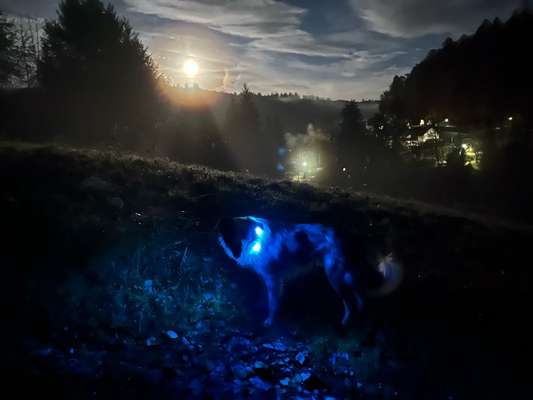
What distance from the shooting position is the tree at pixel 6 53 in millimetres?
29672

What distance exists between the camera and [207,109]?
163ft

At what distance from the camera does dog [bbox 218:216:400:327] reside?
839cm

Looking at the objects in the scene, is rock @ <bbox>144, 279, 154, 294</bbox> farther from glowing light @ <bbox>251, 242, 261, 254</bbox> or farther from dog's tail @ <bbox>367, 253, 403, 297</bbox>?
dog's tail @ <bbox>367, 253, 403, 297</bbox>

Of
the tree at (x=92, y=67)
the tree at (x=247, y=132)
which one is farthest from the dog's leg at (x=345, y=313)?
the tree at (x=247, y=132)

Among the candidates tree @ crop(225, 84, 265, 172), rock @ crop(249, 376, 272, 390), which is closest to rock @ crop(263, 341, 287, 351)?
rock @ crop(249, 376, 272, 390)

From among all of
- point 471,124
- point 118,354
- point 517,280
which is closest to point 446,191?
point 471,124

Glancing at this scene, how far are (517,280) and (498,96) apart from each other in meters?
28.4

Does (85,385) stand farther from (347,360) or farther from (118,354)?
(347,360)

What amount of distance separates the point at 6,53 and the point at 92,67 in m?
15.0

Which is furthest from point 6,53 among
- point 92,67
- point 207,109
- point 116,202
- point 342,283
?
point 342,283

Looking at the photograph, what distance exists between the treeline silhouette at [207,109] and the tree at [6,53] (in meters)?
0.11

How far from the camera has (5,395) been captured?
16.4 ft

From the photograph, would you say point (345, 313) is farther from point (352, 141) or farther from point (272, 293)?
point (352, 141)

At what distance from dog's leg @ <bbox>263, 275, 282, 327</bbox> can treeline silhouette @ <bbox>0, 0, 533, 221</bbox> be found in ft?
70.9
